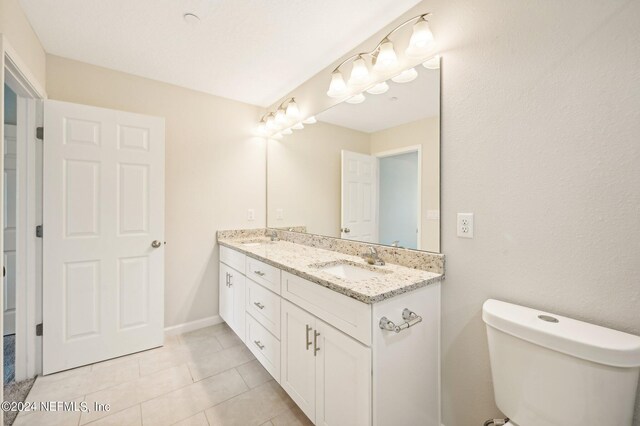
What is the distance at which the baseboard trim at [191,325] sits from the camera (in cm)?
246

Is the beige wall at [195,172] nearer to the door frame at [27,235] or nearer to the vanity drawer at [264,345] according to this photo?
the door frame at [27,235]

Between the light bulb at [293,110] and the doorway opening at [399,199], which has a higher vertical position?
the light bulb at [293,110]

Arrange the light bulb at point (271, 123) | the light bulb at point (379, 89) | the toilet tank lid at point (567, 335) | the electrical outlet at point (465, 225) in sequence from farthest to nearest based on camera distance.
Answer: the light bulb at point (271, 123), the light bulb at point (379, 89), the electrical outlet at point (465, 225), the toilet tank lid at point (567, 335)

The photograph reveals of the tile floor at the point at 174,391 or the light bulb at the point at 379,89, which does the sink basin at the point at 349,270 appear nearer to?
the tile floor at the point at 174,391

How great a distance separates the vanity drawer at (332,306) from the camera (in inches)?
41.8

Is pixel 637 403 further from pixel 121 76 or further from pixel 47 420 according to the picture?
pixel 121 76

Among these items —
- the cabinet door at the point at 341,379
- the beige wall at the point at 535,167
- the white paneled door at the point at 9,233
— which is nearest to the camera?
the beige wall at the point at 535,167

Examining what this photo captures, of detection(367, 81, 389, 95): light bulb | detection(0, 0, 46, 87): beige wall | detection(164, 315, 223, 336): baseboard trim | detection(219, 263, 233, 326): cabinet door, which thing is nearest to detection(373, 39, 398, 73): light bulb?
detection(367, 81, 389, 95): light bulb

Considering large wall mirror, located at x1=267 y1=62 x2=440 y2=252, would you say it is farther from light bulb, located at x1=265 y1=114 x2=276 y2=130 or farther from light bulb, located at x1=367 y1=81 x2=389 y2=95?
light bulb, located at x1=265 y1=114 x2=276 y2=130

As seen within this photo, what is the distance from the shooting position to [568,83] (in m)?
0.98

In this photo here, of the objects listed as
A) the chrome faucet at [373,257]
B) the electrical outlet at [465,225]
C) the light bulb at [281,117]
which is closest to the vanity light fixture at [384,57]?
the light bulb at [281,117]

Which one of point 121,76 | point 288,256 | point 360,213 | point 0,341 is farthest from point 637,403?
point 121,76

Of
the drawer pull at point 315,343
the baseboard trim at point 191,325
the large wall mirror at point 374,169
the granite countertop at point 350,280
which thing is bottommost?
the baseboard trim at point 191,325

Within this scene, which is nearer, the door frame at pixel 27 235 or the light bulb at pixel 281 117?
the door frame at pixel 27 235
